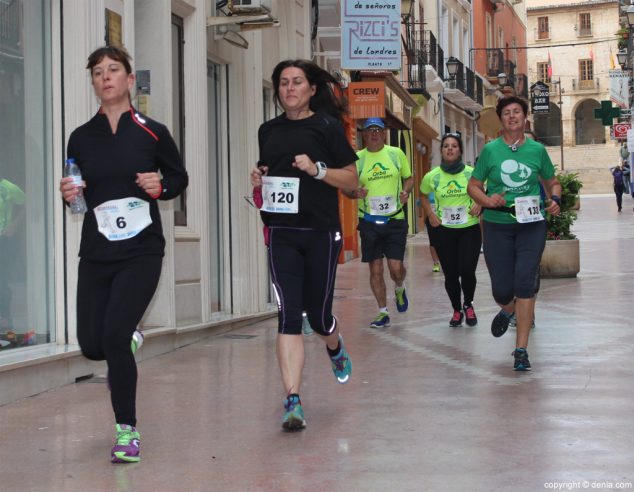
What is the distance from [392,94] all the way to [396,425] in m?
24.1

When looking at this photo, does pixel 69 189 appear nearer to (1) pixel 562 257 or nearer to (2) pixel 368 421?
(2) pixel 368 421

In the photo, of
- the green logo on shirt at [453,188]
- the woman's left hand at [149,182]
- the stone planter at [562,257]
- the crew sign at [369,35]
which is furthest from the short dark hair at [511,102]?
the crew sign at [369,35]

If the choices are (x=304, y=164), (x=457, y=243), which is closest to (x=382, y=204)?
(x=457, y=243)

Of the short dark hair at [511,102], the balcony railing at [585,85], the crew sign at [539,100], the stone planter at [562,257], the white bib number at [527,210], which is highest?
the balcony railing at [585,85]

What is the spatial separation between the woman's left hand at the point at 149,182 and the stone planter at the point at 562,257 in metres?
11.6

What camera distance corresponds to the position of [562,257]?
54.1 ft

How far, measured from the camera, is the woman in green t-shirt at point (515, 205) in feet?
26.7

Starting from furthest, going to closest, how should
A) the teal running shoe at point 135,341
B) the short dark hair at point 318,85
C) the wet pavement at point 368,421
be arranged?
the short dark hair at point 318,85, the teal running shoe at point 135,341, the wet pavement at point 368,421

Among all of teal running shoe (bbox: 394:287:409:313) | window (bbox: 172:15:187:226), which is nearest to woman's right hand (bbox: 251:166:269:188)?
window (bbox: 172:15:187:226)

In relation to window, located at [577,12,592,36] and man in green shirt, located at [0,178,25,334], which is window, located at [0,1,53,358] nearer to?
man in green shirt, located at [0,178,25,334]

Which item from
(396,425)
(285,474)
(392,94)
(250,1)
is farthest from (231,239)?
(392,94)

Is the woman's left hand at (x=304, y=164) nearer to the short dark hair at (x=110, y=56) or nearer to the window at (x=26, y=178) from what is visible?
the short dark hair at (x=110, y=56)

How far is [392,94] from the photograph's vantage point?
29844 mm

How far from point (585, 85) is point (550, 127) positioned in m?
4.28
